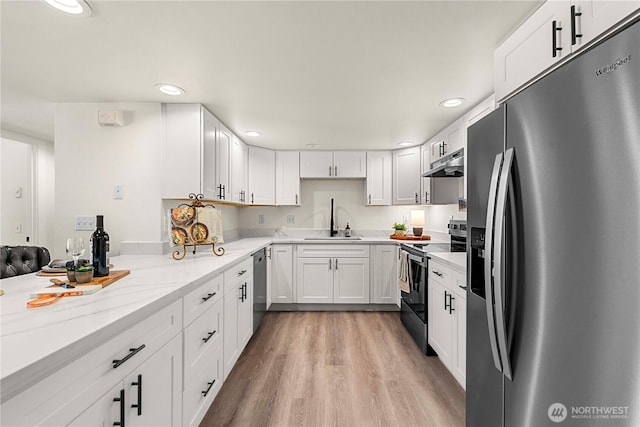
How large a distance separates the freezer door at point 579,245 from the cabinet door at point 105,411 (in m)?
1.37

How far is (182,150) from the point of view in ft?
8.18

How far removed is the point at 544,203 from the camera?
94 centimetres

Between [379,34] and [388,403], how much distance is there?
227cm

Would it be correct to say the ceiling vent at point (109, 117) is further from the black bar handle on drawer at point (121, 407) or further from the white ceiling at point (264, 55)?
the black bar handle on drawer at point (121, 407)

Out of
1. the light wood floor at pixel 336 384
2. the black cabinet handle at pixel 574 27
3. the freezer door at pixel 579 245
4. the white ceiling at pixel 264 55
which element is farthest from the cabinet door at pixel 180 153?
the black cabinet handle at pixel 574 27

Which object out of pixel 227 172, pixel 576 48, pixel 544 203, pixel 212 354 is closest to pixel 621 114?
pixel 544 203

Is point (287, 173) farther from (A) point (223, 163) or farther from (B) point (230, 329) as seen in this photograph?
(B) point (230, 329)

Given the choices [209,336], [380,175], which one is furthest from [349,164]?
[209,336]

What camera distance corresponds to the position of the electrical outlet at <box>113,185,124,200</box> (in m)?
2.46

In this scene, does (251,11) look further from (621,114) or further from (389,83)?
(621,114)

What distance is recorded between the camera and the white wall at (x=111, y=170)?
7.99ft

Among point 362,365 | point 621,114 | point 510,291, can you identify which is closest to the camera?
point 621,114

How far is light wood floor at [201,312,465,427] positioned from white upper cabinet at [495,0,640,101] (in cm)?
200

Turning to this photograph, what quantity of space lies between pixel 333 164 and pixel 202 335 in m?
3.05
